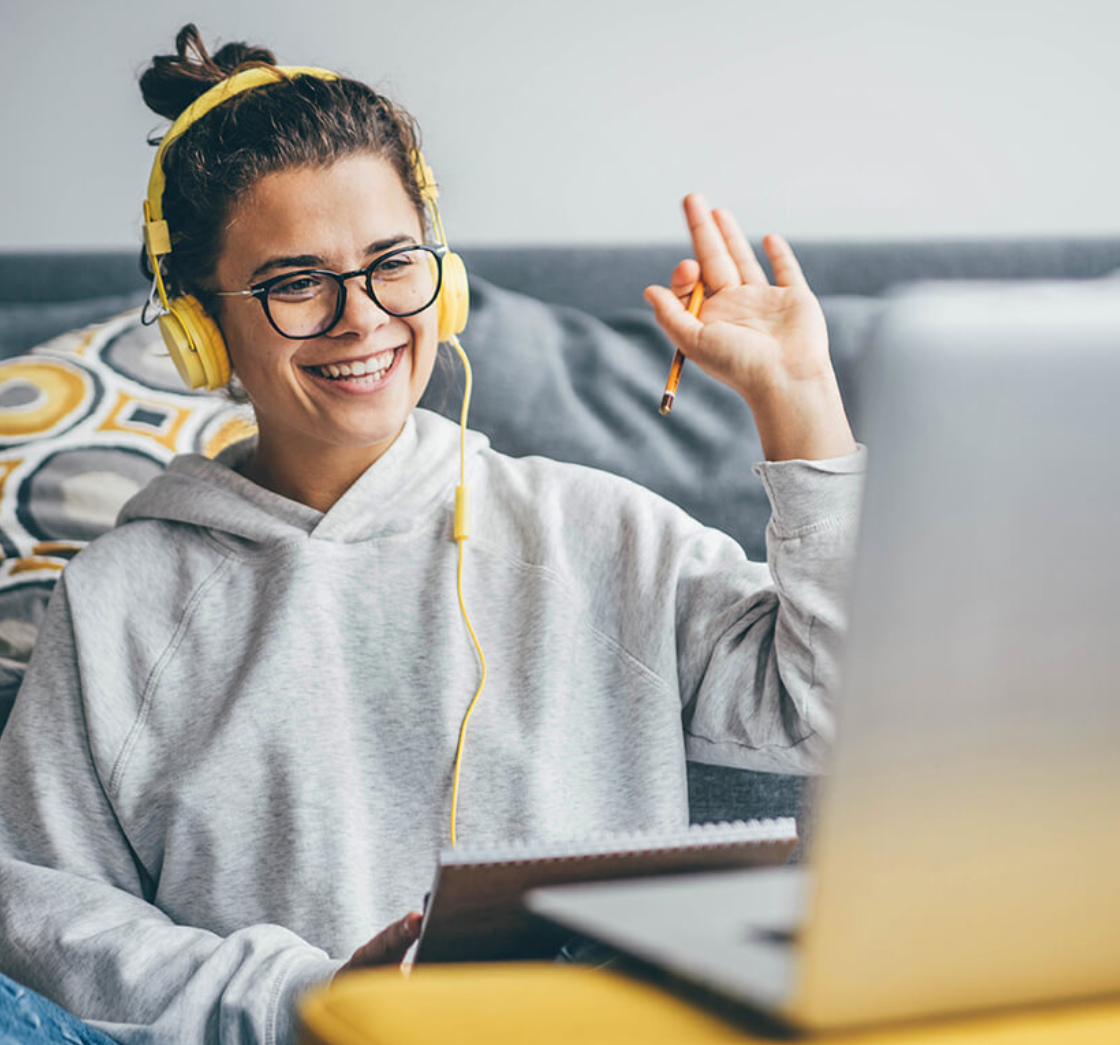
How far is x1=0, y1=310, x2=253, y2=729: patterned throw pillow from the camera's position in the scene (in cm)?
158

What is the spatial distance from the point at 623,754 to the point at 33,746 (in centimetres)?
58

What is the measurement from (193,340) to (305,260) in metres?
0.15

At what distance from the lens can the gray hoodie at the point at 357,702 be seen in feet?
3.93

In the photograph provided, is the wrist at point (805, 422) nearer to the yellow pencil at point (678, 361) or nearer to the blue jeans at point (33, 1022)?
the yellow pencil at point (678, 361)

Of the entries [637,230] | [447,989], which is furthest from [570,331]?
[447,989]

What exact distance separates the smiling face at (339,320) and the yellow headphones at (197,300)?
0.02 meters

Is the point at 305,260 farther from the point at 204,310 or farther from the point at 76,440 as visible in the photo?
the point at 76,440

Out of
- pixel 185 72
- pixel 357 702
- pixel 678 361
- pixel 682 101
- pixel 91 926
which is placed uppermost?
pixel 185 72

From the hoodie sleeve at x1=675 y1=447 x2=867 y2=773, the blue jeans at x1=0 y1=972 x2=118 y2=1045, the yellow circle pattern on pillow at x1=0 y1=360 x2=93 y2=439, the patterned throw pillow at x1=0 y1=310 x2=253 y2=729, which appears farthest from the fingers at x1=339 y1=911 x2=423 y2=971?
the yellow circle pattern on pillow at x1=0 y1=360 x2=93 y2=439

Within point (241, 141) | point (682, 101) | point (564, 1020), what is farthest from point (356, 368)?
point (682, 101)

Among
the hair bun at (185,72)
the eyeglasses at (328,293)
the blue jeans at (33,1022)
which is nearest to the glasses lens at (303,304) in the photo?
the eyeglasses at (328,293)

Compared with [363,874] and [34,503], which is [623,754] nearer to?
[363,874]

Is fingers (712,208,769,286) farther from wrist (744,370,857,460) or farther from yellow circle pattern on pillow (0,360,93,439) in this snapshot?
yellow circle pattern on pillow (0,360,93,439)

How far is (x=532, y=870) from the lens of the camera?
615mm
